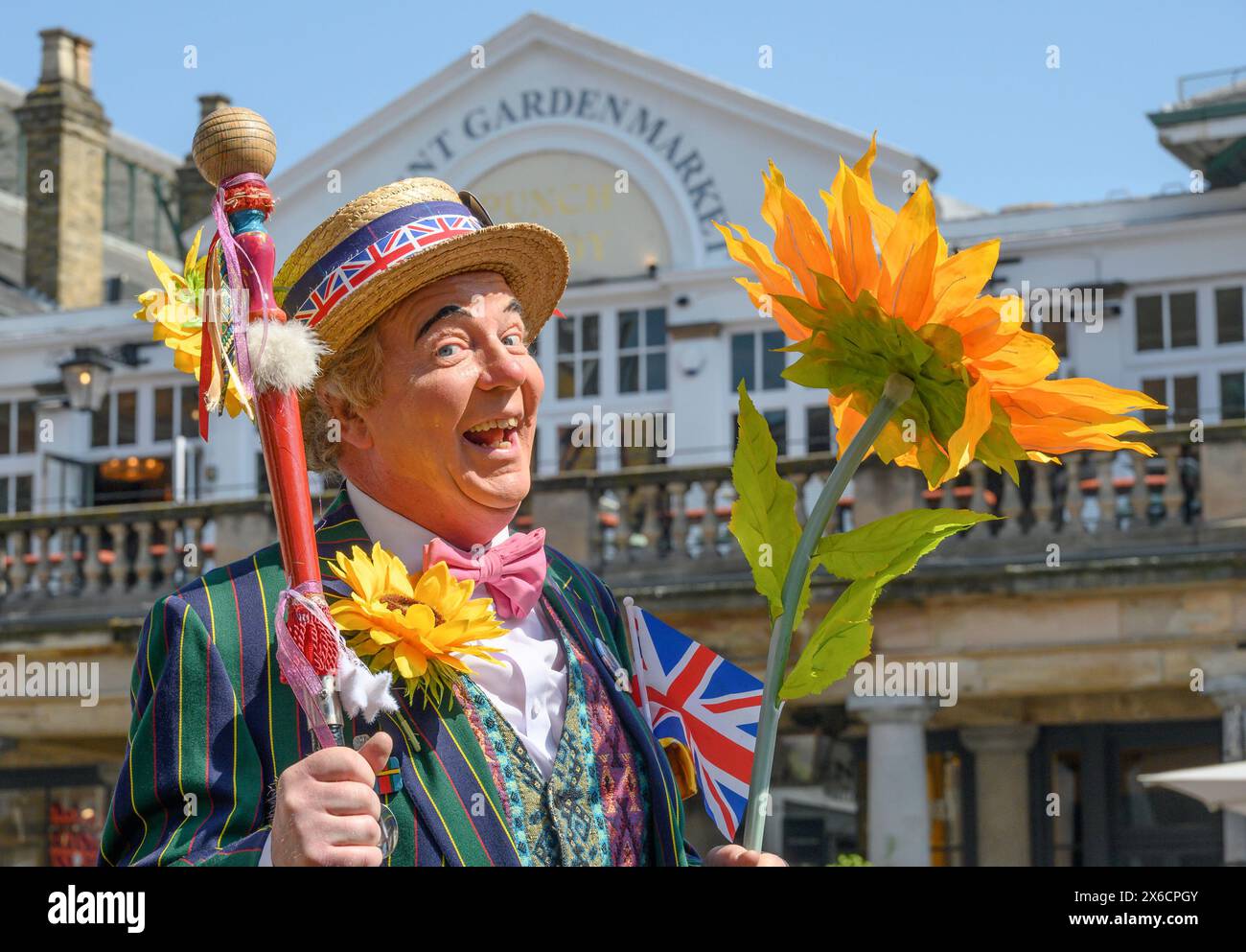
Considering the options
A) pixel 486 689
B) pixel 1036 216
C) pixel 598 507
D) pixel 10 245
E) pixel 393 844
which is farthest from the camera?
pixel 10 245

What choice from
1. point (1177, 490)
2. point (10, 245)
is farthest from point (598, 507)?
point (10, 245)

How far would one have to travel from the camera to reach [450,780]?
3006 mm

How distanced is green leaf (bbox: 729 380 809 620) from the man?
0.54 metres

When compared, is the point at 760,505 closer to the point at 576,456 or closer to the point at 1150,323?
the point at 1150,323

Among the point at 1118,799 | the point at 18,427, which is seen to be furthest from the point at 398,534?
the point at 18,427

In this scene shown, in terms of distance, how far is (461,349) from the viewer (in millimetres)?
3238

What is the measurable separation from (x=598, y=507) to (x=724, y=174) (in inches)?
186

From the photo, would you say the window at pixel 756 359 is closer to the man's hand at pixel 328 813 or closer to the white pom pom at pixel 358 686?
the white pom pom at pixel 358 686

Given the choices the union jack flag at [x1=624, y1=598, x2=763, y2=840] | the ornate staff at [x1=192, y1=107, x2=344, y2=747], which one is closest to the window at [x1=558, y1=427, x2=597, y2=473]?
the union jack flag at [x1=624, y1=598, x2=763, y2=840]

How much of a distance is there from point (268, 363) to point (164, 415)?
1975 centimetres

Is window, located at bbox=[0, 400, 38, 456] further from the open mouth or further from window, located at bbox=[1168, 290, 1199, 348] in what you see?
the open mouth
